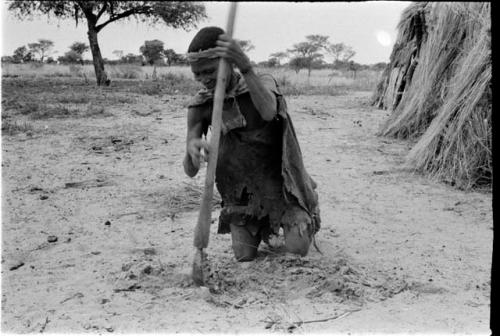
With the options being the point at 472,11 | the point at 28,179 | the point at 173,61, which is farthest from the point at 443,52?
the point at 173,61

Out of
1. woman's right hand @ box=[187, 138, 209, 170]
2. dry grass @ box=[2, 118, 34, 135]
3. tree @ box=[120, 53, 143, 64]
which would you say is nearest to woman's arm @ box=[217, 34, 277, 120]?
woman's right hand @ box=[187, 138, 209, 170]

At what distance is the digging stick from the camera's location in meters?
2.46

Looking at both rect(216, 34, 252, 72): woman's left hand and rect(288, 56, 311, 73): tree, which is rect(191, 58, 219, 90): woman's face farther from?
rect(288, 56, 311, 73): tree

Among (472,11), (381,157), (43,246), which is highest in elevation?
(472,11)

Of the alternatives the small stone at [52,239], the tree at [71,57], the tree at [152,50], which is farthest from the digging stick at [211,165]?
the tree at [71,57]

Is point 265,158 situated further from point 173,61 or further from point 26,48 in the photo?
point 26,48

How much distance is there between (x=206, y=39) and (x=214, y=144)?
1.57 feet

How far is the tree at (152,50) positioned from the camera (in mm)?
27419

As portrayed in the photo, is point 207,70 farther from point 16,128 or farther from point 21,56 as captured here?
point 21,56

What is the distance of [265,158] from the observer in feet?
10.0

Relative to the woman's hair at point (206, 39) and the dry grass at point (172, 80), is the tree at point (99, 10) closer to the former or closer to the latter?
the dry grass at point (172, 80)

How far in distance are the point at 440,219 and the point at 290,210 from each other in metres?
1.77

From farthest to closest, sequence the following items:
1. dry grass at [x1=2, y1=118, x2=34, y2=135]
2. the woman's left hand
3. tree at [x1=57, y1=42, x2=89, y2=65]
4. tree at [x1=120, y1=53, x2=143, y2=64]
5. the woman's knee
Result: tree at [x1=57, y1=42, x2=89, y2=65] → tree at [x1=120, y1=53, x2=143, y2=64] → dry grass at [x1=2, y1=118, x2=34, y2=135] → the woman's knee → the woman's left hand

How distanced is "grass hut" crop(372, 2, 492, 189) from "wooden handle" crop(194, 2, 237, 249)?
10.7ft
